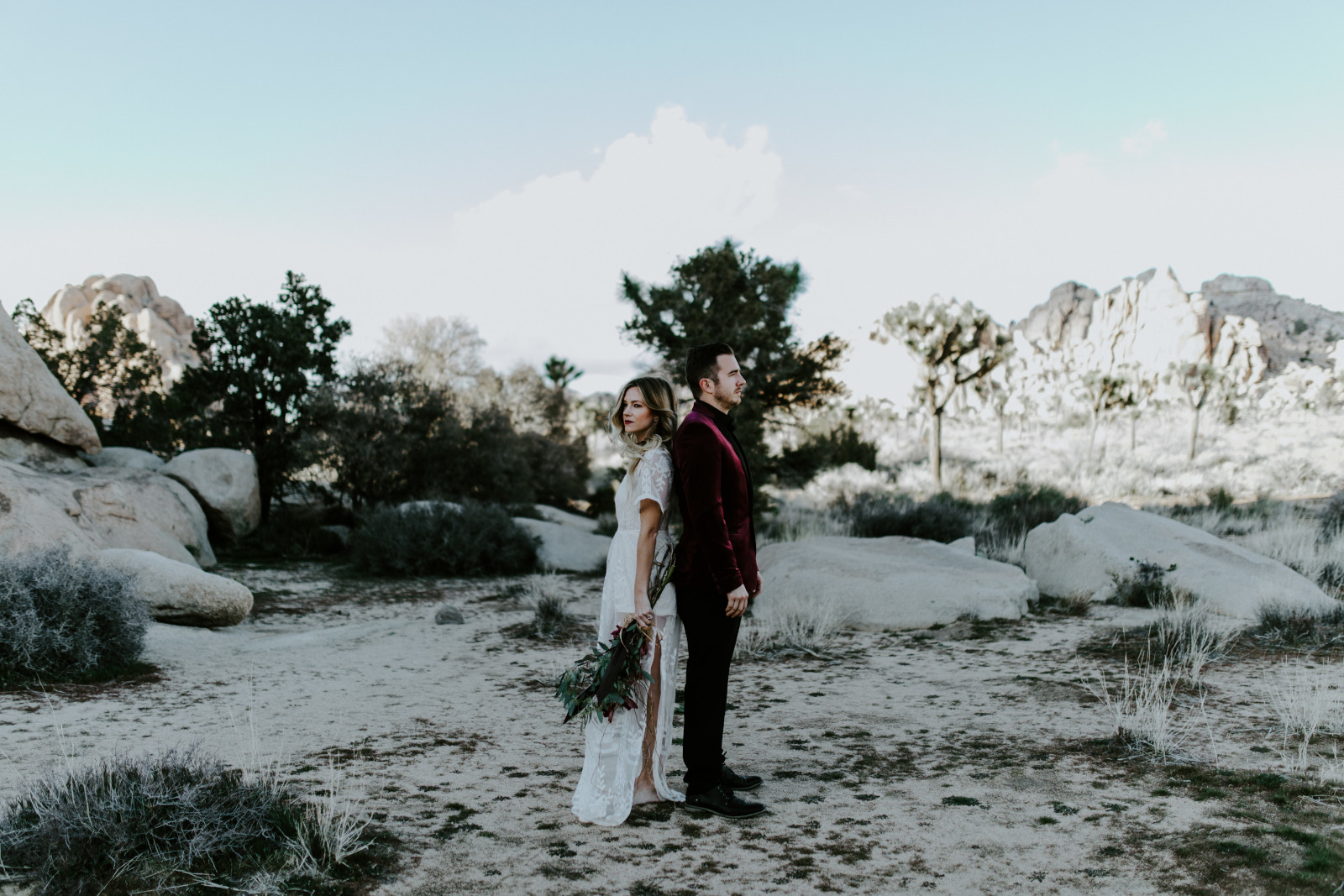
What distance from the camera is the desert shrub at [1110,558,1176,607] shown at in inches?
342

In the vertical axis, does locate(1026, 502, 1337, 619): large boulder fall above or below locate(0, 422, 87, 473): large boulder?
below

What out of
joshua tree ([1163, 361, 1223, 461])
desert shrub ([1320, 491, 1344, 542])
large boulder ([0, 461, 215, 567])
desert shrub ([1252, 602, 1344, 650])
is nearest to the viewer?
desert shrub ([1252, 602, 1344, 650])

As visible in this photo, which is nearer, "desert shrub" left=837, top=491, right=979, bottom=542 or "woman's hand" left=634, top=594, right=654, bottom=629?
"woman's hand" left=634, top=594, right=654, bottom=629

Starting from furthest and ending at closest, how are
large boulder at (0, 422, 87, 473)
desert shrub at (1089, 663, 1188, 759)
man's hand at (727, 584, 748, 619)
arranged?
large boulder at (0, 422, 87, 473) → desert shrub at (1089, 663, 1188, 759) → man's hand at (727, 584, 748, 619)

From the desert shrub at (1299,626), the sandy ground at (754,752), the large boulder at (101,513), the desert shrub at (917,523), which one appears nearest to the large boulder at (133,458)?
the large boulder at (101,513)

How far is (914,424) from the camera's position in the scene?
189ft

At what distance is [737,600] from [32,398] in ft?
39.3

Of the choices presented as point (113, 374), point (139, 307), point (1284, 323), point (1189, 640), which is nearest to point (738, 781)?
point (1189, 640)

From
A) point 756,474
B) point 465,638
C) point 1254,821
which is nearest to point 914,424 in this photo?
point 756,474

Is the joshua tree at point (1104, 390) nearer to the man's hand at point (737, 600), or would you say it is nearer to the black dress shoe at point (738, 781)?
the black dress shoe at point (738, 781)

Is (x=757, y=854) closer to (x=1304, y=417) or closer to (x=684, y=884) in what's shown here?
(x=684, y=884)

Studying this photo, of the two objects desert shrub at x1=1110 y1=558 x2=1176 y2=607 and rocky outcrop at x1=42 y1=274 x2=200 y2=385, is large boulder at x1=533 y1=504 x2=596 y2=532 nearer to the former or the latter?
desert shrub at x1=1110 y1=558 x2=1176 y2=607

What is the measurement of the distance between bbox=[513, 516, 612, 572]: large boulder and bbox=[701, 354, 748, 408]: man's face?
35.2 feet

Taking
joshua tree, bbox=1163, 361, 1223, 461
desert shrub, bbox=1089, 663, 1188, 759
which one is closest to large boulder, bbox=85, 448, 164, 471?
desert shrub, bbox=1089, 663, 1188, 759
